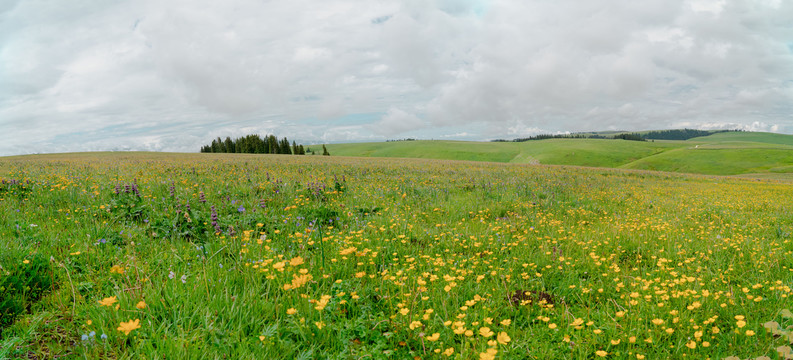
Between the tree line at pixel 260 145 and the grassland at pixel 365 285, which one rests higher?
the tree line at pixel 260 145

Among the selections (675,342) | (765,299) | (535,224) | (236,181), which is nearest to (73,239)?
(236,181)

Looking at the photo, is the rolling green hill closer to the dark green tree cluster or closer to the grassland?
the dark green tree cluster

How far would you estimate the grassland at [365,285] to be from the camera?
274 cm

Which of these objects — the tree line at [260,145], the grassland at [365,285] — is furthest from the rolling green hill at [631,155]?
the grassland at [365,285]

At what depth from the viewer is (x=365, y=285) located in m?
3.87

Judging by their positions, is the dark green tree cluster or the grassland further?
the dark green tree cluster

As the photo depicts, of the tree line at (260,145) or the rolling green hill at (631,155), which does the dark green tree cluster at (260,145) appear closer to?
the tree line at (260,145)

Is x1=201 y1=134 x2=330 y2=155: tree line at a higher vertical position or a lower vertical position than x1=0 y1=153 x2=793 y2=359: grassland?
Answer: higher

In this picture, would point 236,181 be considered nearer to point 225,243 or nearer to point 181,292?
point 225,243

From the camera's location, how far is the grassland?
2740 mm

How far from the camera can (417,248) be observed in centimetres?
525

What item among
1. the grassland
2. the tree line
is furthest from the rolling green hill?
the grassland

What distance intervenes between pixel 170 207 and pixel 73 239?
177cm

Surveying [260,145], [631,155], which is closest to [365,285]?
[260,145]
